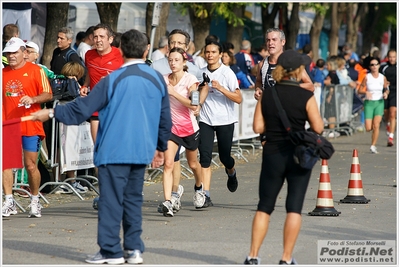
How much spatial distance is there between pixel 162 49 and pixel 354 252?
719 centimetres

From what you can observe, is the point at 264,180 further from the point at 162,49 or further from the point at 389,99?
the point at 389,99

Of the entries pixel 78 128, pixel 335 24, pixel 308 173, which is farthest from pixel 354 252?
pixel 335 24

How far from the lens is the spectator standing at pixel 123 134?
7.12 metres

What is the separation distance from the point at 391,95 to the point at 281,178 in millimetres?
13558

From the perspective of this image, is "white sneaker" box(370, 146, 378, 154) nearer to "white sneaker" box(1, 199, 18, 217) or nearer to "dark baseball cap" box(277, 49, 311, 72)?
"white sneaker" box(1, 199, 18, 217)

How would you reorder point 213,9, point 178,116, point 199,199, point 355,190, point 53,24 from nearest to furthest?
1. point 178,116
2. point 199,199
3. point 355,190
4. point 53,24
5. point 213,9

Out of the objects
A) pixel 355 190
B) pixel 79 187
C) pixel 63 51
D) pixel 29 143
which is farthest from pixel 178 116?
pixel 63 51

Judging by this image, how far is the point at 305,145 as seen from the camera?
702cm

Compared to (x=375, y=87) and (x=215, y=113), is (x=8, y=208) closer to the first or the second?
(x=215, y=113)

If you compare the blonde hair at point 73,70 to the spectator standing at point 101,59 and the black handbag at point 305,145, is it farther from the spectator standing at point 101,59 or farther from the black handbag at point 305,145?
the black handbag at point 305,145

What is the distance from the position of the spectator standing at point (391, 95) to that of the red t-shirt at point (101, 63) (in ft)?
33.3

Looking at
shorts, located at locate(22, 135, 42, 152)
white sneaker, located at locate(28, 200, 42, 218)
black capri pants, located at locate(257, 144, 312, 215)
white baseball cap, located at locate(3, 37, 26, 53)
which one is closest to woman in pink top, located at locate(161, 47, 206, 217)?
white sneaker, located at locate(28, 200, 42, 218)

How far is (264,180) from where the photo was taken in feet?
23.6

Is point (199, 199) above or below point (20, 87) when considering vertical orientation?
below
